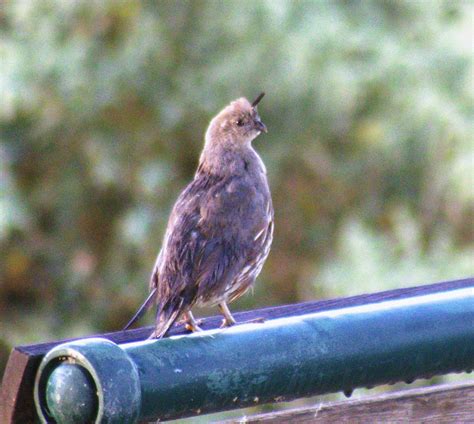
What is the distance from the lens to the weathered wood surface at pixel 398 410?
6.97ft

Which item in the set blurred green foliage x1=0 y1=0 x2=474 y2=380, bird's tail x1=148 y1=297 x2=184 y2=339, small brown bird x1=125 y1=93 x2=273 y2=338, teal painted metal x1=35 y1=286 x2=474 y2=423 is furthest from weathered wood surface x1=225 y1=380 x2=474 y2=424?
blurred green foliage x1=0 y1=0 x2=474 y2=380

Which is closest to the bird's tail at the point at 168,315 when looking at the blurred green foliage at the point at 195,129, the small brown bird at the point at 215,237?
the small brown bird at the point at 215,237

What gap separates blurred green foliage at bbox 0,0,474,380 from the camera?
8992 mm

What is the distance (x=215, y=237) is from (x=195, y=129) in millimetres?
5608

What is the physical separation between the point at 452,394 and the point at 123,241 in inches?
288

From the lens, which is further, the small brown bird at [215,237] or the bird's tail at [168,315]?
Result: the small brown bird at [215,237]

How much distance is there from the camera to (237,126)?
457cm

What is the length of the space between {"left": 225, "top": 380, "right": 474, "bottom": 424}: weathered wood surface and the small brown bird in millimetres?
1248

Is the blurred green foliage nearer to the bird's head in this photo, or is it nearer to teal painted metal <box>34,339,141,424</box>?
the bird's head

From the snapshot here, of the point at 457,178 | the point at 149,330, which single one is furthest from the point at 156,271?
the point at 457,178

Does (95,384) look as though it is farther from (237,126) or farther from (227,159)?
(237,126)

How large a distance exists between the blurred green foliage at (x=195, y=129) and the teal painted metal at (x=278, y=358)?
6.41 meters

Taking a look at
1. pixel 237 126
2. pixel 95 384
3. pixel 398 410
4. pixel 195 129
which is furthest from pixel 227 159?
pixel 195 129

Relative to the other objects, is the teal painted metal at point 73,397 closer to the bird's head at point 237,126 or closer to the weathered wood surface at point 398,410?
the weathered wood surface at point 398,410
